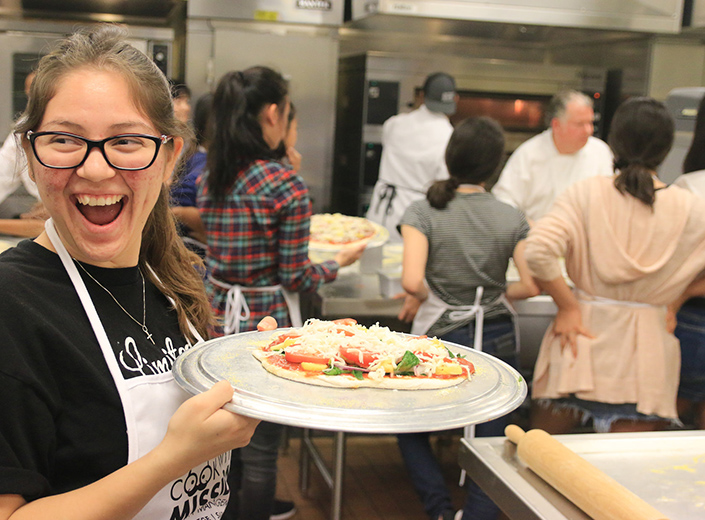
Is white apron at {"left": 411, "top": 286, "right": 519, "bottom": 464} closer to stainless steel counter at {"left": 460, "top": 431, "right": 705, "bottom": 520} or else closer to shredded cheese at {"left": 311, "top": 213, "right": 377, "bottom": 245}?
shredded cheese at {"left": 311, "top": 213, "right": 377, "bottom": 245}

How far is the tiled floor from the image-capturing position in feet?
9.27

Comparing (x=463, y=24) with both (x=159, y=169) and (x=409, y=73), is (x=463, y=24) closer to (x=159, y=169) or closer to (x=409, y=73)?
(x=409, y=73)

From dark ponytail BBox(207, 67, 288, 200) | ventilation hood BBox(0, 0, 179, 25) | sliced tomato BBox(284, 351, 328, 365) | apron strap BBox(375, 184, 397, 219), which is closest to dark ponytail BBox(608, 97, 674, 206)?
dark ponytail BBox(207, 67, 288, 200)

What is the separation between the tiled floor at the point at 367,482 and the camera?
2.82 meters

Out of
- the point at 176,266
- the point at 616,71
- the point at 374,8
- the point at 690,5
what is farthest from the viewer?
the point at 616,71

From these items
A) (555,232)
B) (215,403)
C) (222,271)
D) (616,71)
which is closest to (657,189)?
(555,232)

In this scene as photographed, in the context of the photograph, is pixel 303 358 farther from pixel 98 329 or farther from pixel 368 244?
pixel 368 244

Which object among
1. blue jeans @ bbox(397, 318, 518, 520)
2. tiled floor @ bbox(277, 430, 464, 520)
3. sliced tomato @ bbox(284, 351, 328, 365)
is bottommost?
tiled floor @ bbox(277, 430, 464, 520)

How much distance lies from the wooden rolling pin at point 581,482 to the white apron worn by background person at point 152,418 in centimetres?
57

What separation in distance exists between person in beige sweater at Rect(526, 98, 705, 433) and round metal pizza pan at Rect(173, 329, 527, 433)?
1.25 meters

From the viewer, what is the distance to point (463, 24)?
14.4 feet

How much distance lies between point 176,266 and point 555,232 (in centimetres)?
141

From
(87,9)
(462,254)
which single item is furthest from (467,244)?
(87,9)

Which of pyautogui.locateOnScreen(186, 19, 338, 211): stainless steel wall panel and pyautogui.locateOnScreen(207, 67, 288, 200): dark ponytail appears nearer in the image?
pyautogui.locateOnScreen(207, 67, 288, 200): dark ponytail
